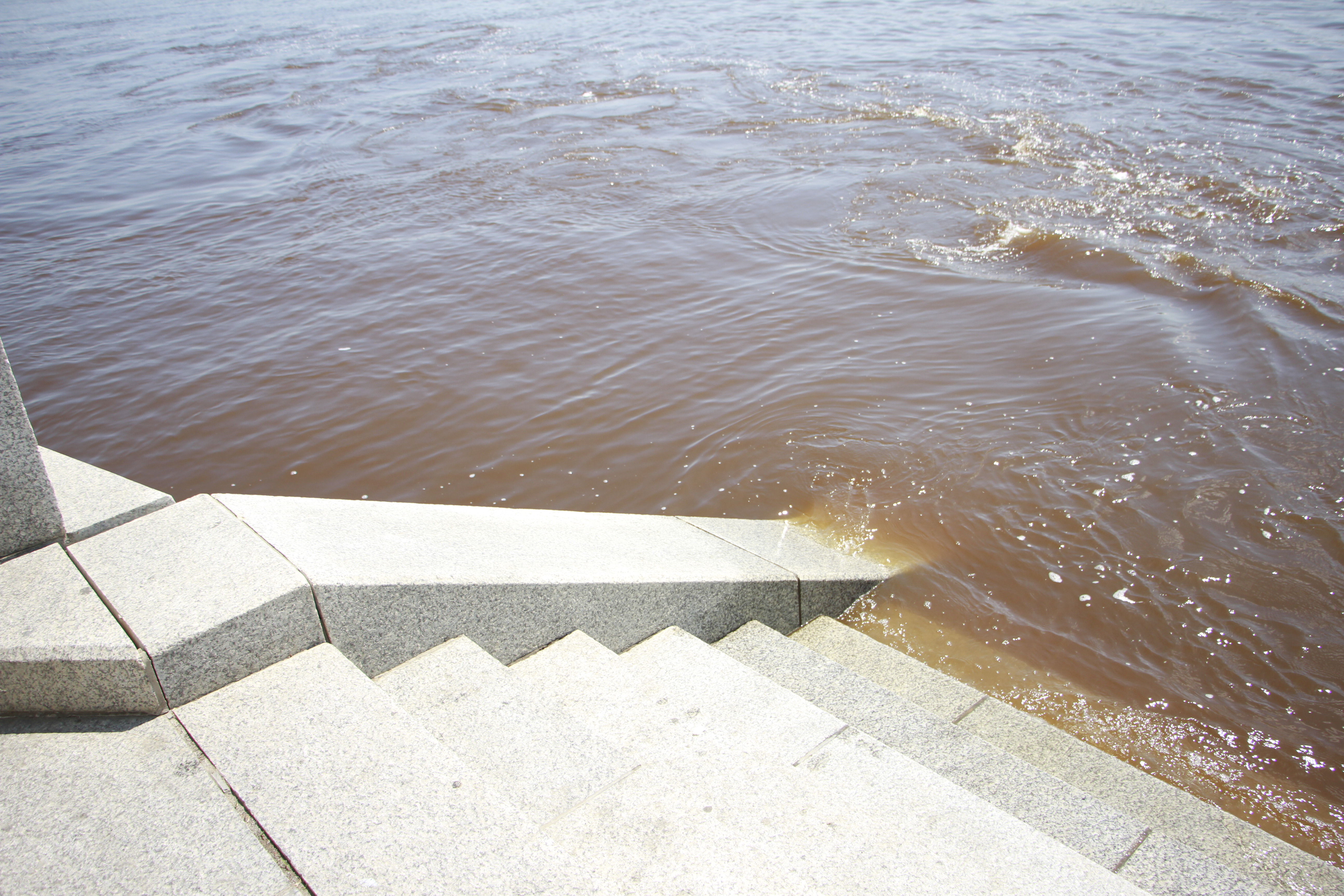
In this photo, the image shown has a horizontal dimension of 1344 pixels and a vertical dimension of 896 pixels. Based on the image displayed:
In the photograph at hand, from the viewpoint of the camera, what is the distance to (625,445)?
6176mm

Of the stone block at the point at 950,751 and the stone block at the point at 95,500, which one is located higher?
the stone block at the point at 95,500

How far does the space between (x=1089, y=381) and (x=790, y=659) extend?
4.38 metres

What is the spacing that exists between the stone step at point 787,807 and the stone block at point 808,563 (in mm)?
1277

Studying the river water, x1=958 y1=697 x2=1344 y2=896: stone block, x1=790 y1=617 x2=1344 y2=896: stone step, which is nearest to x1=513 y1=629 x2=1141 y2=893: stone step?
x1=958 y1=697 x2=1344 y2=896: stone block

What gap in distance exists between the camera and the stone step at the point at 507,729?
2.39 metres

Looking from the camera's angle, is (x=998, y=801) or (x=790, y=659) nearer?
(x=998, y=801)

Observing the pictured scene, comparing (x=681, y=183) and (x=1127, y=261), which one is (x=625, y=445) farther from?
(x=681, y=183)

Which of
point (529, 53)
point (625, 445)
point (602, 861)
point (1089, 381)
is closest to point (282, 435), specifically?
point (625, 445)

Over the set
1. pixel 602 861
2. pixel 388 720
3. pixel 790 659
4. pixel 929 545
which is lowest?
pixel 929 545

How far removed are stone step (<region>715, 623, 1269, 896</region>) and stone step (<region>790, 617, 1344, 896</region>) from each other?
0.16 m

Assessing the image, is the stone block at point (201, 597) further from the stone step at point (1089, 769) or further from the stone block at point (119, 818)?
the stone step at point (1089, 769)

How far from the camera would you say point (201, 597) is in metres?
2.62

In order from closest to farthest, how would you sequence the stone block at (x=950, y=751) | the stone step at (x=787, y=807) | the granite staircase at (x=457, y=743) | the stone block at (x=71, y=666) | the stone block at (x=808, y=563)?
the granite staircase at (x=457, y=743) → the stone step at (x=787, y=807) → the stone block at (x=71, y=666) → the stone block at (x=950, y=751) → the stone block at (x=808, y=563)

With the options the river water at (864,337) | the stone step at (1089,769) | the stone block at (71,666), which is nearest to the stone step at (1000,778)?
the stone step at (1089,769)
